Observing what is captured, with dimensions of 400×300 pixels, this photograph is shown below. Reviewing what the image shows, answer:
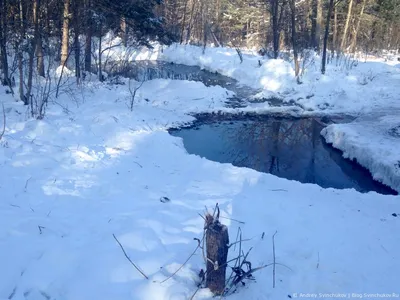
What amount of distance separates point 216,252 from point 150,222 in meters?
1.60

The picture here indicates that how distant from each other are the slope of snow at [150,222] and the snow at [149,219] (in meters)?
0.02

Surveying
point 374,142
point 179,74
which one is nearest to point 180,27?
point 179,74

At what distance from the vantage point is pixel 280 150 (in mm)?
10062

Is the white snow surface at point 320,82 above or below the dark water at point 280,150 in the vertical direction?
above

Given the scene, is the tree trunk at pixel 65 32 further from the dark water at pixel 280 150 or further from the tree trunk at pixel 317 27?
the tree trunk at pixel 317 27

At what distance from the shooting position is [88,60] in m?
17.3

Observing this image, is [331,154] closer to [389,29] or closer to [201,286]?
[201,286]

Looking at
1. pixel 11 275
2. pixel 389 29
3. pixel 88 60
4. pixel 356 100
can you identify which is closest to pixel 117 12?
pixel 88 60

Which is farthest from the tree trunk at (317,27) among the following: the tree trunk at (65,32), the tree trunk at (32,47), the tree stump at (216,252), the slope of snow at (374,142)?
the tree stump at (216,252)

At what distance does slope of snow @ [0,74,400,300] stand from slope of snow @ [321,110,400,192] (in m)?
1.75

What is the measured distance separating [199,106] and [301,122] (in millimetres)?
3763

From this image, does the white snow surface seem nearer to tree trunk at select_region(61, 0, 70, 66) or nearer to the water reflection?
the water reflection

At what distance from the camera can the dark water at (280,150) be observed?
336 inches

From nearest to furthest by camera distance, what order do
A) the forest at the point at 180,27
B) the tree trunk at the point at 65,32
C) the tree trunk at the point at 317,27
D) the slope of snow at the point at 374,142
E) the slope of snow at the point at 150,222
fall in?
the slope of snow at the point at 150,222 → the slope of snow at the point at 374,142 → the forest at the point at 180,27 → the tree trunk at the point at 65,32 → the tree trunk at the point at 317,27
